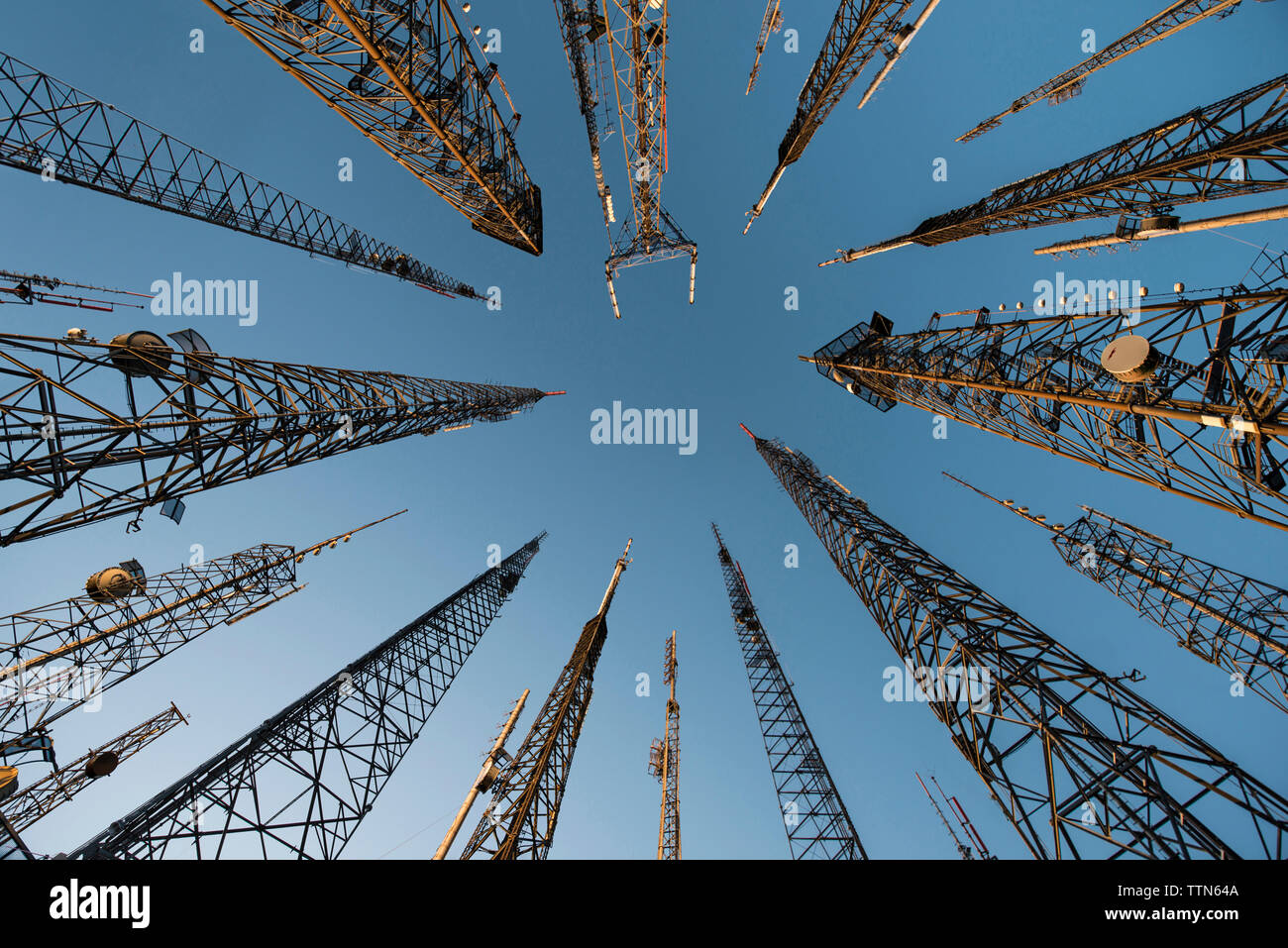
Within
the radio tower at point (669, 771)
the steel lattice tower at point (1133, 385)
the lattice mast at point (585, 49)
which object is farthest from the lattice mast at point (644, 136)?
the radio tower at point (669, 771)

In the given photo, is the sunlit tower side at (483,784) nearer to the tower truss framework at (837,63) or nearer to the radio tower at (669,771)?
the radio tower at (669,771)

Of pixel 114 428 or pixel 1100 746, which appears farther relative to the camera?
pixel 1100 746

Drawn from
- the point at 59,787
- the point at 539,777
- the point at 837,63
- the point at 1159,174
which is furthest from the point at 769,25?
the point at 59,787

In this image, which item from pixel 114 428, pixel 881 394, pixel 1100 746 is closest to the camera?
pixel 114 428

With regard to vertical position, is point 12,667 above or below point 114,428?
below

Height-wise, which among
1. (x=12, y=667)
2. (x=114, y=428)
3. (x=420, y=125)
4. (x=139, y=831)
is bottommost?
(x=139, y=831)
